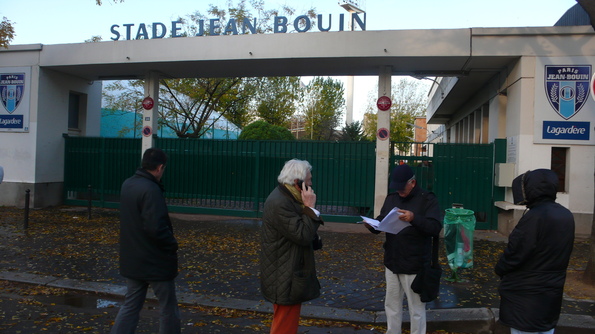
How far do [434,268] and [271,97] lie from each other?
86.2 ft

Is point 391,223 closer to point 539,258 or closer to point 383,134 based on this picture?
point 539,258

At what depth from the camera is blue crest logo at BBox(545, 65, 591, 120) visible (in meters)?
10.7

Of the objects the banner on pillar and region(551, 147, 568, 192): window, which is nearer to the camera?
region(551, 147, 568, 192): window

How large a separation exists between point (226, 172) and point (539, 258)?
1123cm

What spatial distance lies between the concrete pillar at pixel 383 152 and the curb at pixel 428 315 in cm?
688

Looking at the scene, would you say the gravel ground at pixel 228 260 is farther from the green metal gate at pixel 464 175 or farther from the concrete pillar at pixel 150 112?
the concrete pillar at pixel 150 112

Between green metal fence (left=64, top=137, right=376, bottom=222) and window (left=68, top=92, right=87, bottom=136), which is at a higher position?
window (left=68, top=92, right=87, bottom=136)

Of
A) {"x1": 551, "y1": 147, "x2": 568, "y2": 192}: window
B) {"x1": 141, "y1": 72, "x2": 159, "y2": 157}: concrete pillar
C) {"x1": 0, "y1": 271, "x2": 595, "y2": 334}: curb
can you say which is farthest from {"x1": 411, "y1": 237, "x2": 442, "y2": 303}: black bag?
{"x1": 141, "y1": 72, "x2": 159, "y2": 157}: concrete pillar

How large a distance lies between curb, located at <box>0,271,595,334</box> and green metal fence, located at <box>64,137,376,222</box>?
23.1 feet

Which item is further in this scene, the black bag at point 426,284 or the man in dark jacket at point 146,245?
the black bag at point 426,284

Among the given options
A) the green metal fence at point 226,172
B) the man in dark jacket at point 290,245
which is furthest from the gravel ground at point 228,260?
the man in dark jacket at point 290,245

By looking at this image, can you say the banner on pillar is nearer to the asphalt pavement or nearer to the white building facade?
the white building facade

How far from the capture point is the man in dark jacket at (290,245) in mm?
3965

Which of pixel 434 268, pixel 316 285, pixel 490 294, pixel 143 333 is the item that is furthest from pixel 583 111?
pixel 143 333
